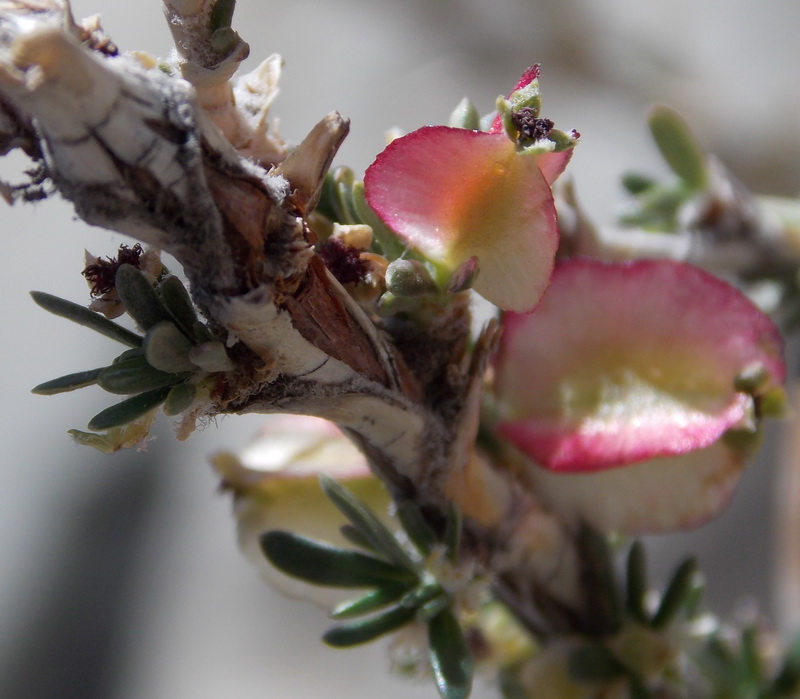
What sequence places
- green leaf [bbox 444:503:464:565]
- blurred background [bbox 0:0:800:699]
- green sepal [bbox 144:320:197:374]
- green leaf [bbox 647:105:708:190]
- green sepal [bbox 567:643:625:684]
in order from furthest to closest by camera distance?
blurred background [bbox 0:0:800:699]
green leaf [bbox 647:105:708:190]
green sepal [bbox 567:643:625:684]
green leaf [bbox 444:503:464:565]
green sepal [bbox 144:320:197:374]

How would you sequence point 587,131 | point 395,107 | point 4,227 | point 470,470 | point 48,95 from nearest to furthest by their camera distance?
point 48,95 → point 470,470 → point 4,227 → point 587,131 → point 395,107

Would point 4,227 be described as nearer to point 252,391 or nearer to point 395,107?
point 395,107

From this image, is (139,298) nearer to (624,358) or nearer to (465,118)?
(465,118)

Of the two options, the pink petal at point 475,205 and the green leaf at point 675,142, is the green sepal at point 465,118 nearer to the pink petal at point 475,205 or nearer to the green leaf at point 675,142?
the pink petal at point 475,205

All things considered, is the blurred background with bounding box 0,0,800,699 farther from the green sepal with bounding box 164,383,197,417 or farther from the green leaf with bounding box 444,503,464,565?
the green sepal with bounding box 164,383,197,417

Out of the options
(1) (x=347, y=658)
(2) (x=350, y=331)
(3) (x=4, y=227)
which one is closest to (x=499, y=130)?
(2) (x=350, y=331)

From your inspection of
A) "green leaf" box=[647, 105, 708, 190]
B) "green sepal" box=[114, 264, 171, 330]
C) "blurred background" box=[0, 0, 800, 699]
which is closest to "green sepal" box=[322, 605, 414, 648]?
"green sepal" box=[114, 264, 171, 330]
